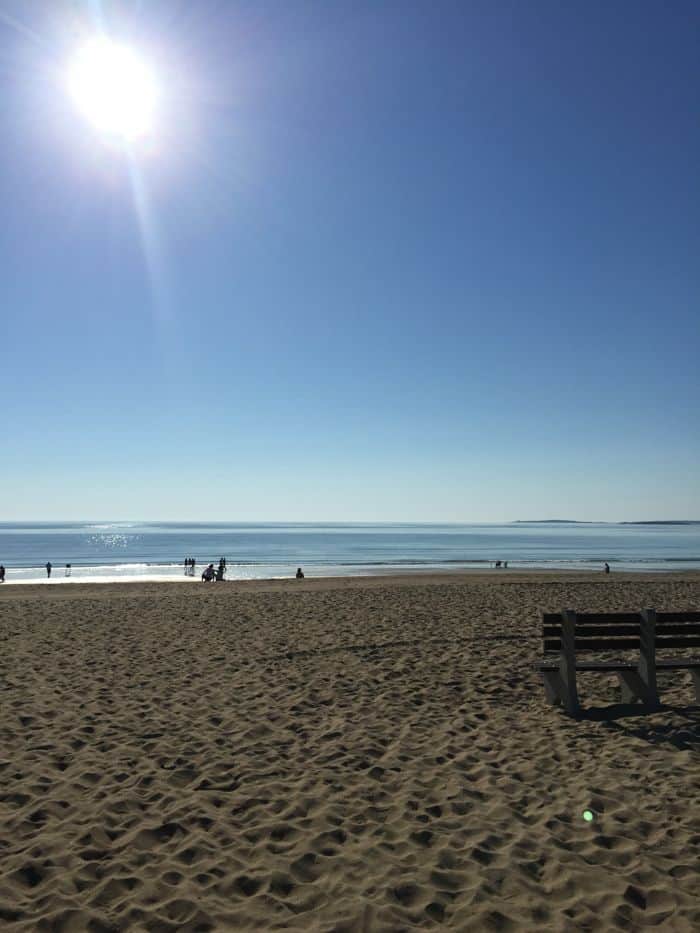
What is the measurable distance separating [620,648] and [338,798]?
4.51 meters

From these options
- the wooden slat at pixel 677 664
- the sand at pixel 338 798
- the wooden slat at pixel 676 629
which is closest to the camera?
the sand at pixel 338 798

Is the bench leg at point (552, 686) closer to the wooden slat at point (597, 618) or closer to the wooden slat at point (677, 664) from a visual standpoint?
the wooden slat at point (597, 618)

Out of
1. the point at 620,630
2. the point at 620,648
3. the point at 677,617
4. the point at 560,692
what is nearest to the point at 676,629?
the point at 677,617

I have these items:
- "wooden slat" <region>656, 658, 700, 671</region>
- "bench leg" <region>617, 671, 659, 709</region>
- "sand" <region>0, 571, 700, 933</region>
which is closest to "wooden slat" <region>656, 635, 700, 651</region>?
Answer: "wooden slat" <region>656, 658, 700, 671</region>

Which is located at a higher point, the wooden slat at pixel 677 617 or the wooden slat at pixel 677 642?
the wooden slat at pixel 677 617

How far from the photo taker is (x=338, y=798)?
577cm

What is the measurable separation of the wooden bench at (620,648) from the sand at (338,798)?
0.33 m

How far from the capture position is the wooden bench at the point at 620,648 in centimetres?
841

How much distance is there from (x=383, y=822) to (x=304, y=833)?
26.0 inches

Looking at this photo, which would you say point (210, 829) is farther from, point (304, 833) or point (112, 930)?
point (112, 930)

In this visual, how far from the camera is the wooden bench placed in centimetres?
841

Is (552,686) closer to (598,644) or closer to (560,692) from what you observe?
(560,692)

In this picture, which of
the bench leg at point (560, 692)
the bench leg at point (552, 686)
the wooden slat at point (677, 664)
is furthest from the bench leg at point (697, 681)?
the bench leg at point (552, 686)

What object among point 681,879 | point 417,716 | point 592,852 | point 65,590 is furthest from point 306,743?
point 65,590
